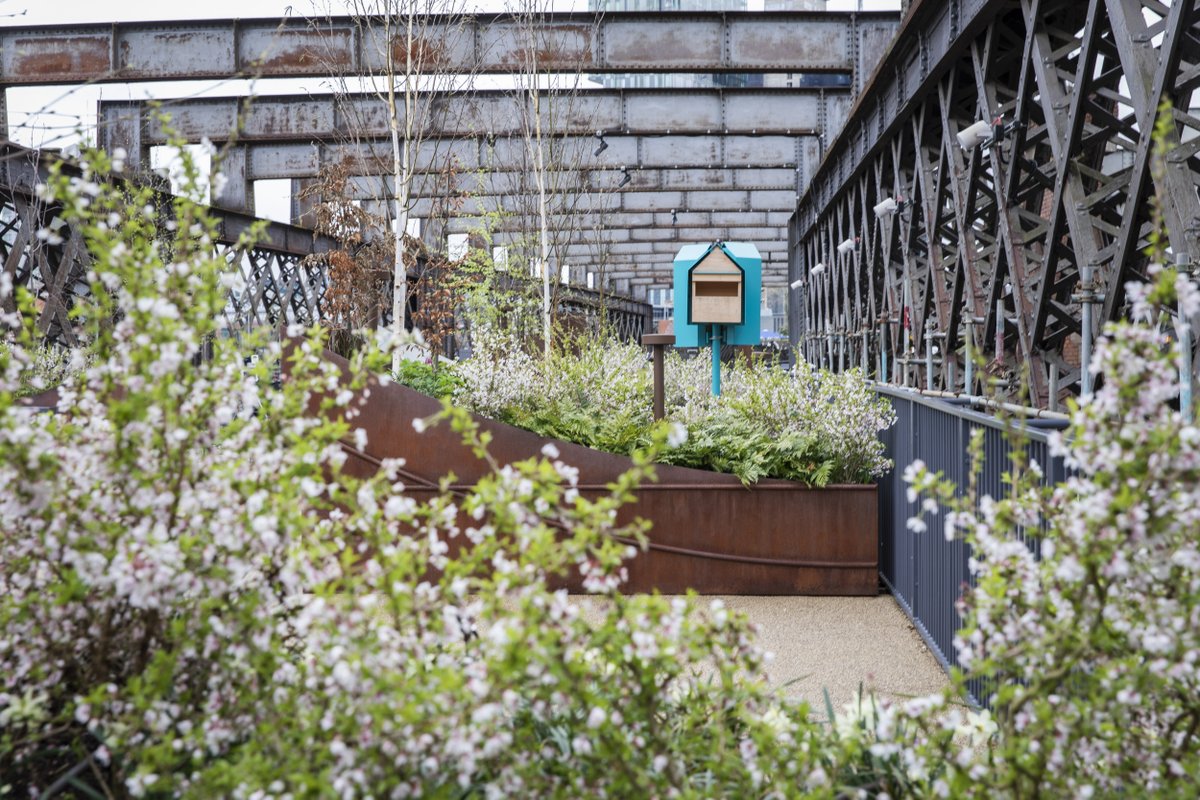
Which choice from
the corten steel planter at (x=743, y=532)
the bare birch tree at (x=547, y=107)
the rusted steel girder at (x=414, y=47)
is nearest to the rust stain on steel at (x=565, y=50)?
the bare birch tree at (x=547, y=107)

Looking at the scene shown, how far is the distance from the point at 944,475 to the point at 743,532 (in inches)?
104

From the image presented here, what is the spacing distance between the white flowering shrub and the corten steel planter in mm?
5466

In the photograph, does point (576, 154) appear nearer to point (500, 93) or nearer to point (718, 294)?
point (500, 93)

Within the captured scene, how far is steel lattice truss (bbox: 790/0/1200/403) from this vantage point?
20.3 ft

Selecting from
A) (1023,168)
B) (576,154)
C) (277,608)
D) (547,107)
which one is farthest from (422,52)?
(277,608)

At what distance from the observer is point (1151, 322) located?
7.83 ft

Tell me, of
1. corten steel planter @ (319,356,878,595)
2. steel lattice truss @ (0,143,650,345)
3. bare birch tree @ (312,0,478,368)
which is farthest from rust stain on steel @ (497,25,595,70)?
corten steel planter @ (319,356,878,595)

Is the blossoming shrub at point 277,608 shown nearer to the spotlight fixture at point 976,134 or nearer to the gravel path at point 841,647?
the gravel path at point 841,647

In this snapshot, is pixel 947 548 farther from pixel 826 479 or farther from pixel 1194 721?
pixel 1194 721

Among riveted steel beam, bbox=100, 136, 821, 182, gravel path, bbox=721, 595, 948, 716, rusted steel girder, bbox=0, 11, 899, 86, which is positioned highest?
rusted steel girder, bbox=0, 11, 899, 86

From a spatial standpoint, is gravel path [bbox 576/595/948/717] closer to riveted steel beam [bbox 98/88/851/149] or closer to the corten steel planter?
the corten steel planter

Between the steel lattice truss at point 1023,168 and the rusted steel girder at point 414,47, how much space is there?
53.0 inches

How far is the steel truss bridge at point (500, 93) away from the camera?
14.7m

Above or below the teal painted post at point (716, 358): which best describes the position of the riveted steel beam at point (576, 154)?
above
